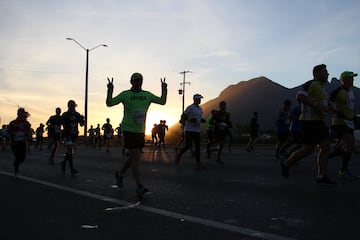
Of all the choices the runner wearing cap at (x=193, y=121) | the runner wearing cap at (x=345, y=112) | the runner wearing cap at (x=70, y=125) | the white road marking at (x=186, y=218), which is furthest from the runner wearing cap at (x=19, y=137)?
the runner wearing cap at (x=345, y=112)

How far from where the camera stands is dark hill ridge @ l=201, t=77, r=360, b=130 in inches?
5497

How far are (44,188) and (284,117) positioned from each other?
27.0ft

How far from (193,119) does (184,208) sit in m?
6.16

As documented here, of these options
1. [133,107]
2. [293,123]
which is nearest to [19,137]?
[133,107]

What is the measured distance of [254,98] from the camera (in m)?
152

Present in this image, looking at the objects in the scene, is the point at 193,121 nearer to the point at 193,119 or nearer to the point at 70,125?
the point at 193,119

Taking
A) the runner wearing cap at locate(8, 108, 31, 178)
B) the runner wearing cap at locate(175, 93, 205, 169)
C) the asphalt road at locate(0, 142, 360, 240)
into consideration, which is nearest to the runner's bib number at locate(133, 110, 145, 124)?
the asphalt road at locate(0, 142, 360, 240)

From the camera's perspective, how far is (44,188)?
8508mm

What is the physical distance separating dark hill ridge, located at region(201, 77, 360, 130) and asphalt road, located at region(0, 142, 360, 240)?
Result: 124949 mm

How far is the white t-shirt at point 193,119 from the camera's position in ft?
40.3

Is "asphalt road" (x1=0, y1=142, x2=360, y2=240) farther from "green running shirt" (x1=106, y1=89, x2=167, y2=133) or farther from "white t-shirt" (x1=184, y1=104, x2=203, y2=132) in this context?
"white t-shirt" (x1=184, y1=104, x2=203, y2=132)

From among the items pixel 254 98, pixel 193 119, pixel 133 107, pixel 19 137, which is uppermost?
pixel 254 98

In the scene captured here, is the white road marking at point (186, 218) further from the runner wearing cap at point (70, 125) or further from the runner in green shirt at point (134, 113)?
the runner wearing cap at point (70, 125)

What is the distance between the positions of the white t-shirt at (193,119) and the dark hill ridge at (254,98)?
121 meters
